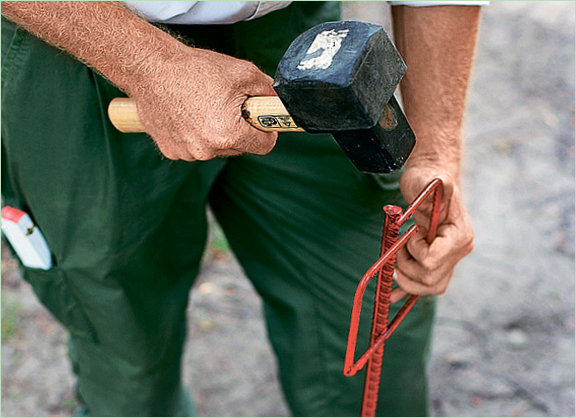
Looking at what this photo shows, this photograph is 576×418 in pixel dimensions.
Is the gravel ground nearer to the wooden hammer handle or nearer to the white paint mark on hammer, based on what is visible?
the wooden hammer handle

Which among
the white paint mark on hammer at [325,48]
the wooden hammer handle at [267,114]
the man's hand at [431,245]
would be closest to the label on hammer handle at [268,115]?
the wooden hammer handle at [267,114]

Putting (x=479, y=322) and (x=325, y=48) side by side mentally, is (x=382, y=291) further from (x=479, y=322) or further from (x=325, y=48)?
(x=479, y=322)

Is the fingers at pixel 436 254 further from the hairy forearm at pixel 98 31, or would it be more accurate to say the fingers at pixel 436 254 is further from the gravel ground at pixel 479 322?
the gravel ground at pixel 479 322

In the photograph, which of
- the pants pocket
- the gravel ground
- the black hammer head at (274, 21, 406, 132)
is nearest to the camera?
the black hammer head at (274, 21, 406, 132)

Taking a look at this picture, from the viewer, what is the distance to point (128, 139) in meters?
1.18

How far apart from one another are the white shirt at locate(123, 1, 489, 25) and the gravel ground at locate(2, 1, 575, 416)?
138 centimetres

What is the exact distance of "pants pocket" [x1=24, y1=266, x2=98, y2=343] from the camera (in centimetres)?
135

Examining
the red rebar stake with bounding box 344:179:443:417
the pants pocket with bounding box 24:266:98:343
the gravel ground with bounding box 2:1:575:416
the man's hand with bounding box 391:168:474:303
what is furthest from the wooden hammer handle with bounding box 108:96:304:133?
the gravel ground with bounding box 2:1:575:416

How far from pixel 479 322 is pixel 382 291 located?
4.32ft

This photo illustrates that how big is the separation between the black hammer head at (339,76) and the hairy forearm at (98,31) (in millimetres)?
303

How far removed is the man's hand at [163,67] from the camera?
3.07 feet

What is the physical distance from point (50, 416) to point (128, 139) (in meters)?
1.30

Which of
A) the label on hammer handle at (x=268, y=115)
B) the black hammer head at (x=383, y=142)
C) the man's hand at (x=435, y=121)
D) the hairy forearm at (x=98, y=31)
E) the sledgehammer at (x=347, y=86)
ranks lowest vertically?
the man's hand at (x=435, y=121)

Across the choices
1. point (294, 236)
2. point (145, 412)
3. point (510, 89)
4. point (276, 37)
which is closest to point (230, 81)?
point (276, 37)
